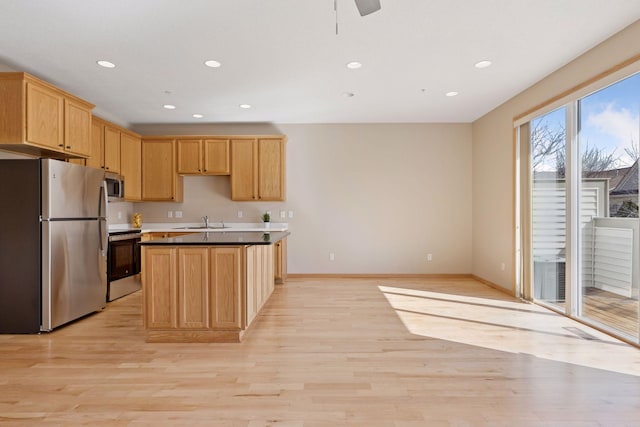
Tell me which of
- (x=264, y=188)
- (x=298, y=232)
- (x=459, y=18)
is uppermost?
(x=459, y=18)

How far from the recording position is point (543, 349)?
2836 millimetres

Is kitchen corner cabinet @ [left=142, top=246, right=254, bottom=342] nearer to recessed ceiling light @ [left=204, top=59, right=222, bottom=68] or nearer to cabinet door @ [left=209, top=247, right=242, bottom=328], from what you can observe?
cabinet door @ [left=209, top=247, right=242, bottom=328]

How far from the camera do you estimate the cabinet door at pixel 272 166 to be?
5699mm

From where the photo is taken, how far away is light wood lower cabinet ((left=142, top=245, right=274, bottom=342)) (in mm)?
3000

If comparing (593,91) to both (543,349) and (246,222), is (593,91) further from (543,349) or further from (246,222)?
(246,222)

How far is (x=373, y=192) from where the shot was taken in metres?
6.00

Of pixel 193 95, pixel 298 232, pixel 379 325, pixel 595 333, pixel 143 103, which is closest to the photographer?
pixel 595 333

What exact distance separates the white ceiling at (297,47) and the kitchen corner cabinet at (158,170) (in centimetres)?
92

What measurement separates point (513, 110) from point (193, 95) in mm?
4371

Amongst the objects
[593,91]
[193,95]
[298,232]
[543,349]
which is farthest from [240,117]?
[543,349]

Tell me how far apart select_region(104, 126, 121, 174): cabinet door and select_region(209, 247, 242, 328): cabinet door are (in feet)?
9.73

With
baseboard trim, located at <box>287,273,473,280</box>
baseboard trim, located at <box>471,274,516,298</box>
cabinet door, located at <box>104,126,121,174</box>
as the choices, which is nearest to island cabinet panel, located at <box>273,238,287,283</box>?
baseboard trim, located at <box>287,273,473,280</box>

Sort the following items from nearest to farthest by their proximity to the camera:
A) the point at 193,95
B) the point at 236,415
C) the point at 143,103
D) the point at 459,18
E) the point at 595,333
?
1. the point at 236,415
2. the point at 459,18
3. the point at 595,333
4. the point at 193,95
5. the point at 143,103

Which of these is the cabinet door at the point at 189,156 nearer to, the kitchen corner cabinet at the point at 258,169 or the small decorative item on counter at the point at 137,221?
the kitchen corner cabinet at the point at 258,169
